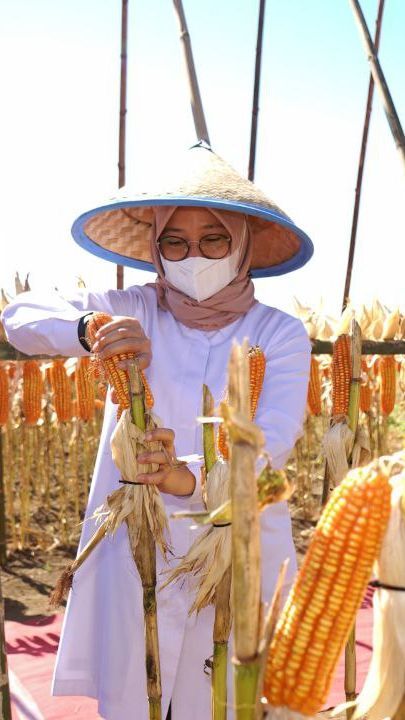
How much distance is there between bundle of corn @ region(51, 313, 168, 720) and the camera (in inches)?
66.2

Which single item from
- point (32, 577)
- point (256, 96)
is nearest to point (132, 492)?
point (32, 577)

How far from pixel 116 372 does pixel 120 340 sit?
0.08 metres

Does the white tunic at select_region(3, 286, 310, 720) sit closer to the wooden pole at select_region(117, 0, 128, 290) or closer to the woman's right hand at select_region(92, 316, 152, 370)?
the woman's right hand at select_region(92, 316, 152, 370)

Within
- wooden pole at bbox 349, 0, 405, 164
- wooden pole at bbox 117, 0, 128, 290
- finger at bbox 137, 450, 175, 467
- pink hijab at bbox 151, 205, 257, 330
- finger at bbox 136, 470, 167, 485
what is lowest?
finger at bbox 136, 470, 167, 485

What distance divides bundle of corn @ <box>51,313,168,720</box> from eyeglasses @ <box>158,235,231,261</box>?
1.60ft

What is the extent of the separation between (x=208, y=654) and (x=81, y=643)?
430 millimetres

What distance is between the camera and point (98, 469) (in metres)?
2.35

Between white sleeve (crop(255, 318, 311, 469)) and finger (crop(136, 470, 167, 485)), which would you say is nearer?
finger (crop(136, 470, 167, 485))

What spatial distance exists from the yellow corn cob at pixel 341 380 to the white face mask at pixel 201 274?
0.48 meters

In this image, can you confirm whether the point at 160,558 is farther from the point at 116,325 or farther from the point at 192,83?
the point at 192,83

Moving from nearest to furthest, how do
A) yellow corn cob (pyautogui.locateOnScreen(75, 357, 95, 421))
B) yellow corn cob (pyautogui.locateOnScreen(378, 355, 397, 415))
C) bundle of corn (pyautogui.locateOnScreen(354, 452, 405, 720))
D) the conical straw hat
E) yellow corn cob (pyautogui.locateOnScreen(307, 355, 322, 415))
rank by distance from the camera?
1. bundle of corn (pyautogui.locateOnScreen(354, 452, 405, 720))
2. the conical straw hat
3. yellow corn cob (pyautogui.locateOnScreen(75, 357, 95, 421))
4. yellow corn cob (pyautogui.locateOnScreen(307, 355, 322, 415))
5. yellow corn cob (pyautogui.locateOnScreen(378, 355, 397, 415))

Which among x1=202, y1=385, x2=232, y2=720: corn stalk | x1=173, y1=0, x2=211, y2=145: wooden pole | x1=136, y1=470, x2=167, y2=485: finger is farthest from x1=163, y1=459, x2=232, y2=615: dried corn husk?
x1=173, y1=0, x2=211, y2=145: wooden pole

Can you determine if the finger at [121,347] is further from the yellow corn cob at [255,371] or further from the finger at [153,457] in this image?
the yellow corn cob at [255,371]

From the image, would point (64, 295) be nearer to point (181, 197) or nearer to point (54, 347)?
point (54, 347)
